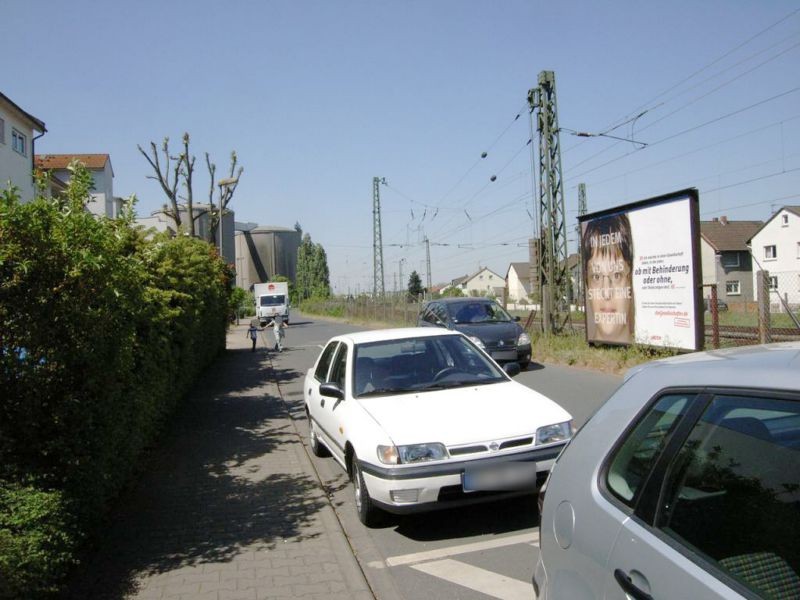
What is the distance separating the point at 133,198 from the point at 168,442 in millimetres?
4156

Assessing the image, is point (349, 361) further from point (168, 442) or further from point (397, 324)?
point (397, 324)

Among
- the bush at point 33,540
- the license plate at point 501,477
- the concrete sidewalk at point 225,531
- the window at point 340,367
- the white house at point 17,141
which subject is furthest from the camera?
the white house at point 17,141

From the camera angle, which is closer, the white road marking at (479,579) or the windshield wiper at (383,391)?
the white road marking at (479,579)

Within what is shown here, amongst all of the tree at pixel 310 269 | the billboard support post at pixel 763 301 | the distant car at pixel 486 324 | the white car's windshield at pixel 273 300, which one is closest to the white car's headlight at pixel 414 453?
the billboard support post at pixel 763 301

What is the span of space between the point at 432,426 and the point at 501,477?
63 centimetres

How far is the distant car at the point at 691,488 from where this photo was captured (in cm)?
181

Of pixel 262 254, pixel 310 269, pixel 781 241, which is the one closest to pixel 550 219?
pixel 781 241

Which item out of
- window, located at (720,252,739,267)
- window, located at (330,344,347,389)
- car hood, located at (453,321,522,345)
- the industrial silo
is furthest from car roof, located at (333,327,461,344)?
the industrial silo

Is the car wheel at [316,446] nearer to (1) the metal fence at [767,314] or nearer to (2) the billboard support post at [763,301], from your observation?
(1) the metal fence at [767,314]

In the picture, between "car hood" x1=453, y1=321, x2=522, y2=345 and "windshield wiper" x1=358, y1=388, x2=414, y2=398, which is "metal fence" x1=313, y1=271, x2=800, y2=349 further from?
"windshield wiper" x1=358, y1=388, x2=414, y2=398

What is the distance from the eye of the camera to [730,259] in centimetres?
6009

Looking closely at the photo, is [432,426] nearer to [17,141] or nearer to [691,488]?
[691,488]

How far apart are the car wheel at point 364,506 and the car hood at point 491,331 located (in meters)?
9.30

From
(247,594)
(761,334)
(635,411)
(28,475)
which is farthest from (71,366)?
(761,334)
